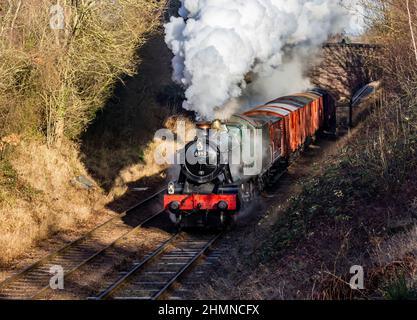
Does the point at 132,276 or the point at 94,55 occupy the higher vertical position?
the point at 94,55

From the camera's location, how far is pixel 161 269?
11.7 m

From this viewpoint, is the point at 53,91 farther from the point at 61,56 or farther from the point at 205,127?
the point at 205,127

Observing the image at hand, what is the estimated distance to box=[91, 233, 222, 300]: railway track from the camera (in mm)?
10193

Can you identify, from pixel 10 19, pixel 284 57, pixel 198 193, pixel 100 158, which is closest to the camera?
pixel 198 193

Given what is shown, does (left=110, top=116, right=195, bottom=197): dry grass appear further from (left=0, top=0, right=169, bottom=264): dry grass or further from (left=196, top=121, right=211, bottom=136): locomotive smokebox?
(left=196, top=121, right=211, bottom=136): locomotive smokebox

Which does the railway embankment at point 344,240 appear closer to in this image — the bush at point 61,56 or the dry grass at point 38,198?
the dry grass at point 38,198

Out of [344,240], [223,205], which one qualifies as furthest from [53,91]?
[344,240]

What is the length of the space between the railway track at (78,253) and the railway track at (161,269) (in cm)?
116

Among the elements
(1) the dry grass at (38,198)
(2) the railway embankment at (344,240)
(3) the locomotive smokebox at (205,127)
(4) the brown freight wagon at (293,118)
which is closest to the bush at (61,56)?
(1) the dry grass at (38,198)

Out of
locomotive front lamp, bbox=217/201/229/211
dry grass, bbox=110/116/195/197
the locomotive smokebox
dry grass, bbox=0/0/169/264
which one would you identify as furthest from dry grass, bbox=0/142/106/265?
the locomotive smokebox

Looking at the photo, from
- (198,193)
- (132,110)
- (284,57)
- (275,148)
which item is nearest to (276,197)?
(275,148)

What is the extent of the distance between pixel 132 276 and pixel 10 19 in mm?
9251
